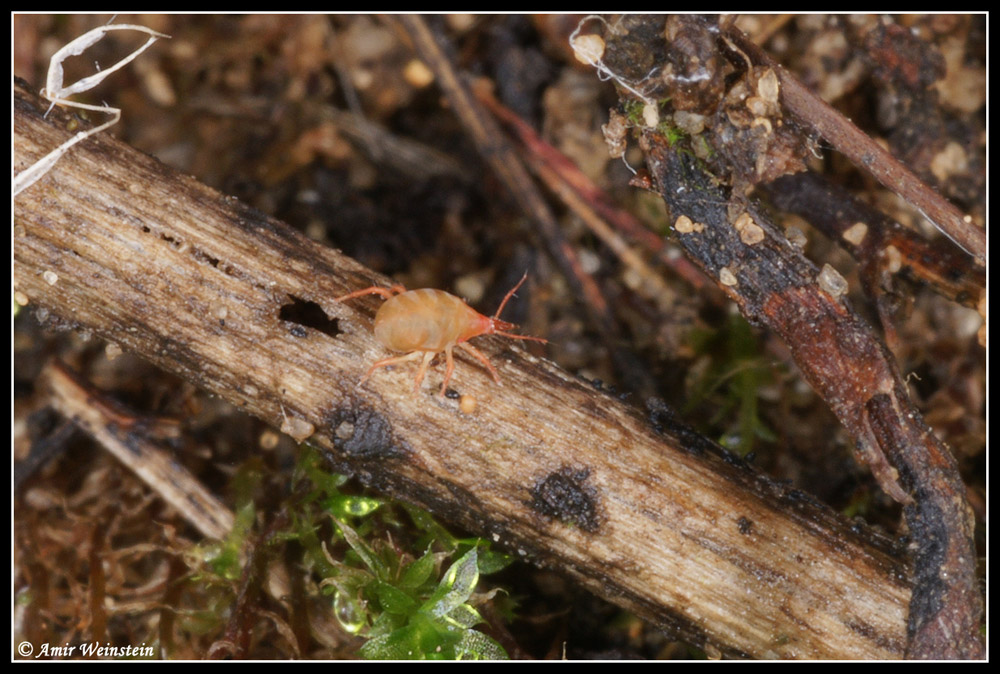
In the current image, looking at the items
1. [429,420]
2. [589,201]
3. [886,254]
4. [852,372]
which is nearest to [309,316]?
[429,420]

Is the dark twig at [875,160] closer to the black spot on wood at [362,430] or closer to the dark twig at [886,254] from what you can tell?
the dark twig at [886,254]

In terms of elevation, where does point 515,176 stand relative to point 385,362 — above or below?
above

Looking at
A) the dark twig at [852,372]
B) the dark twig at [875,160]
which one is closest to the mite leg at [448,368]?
the dark twig at [852,372]

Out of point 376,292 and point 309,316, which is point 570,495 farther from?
point 309,316

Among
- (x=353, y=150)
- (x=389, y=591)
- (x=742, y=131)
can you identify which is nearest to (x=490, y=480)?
(x=389, y=591)

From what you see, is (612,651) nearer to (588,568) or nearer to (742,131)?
(588,568)

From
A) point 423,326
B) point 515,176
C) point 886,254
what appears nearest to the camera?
point 423,326

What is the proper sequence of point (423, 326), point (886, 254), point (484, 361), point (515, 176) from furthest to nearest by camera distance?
point (515, 176) < point (886, 254) < point (484, 361) < point (423, 326)
